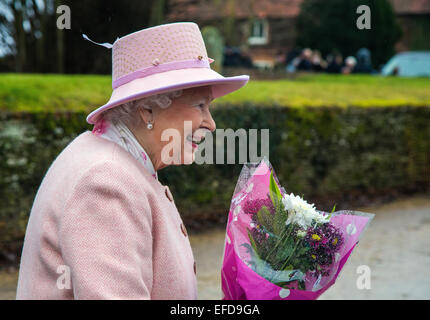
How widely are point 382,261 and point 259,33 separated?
115 feet

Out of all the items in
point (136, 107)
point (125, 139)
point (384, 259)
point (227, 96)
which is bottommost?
point (384, 259)

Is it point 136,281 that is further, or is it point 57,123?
point 57,123

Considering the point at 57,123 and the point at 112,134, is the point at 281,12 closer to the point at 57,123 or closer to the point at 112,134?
the point at 57,123

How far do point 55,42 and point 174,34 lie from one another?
36.9 ft

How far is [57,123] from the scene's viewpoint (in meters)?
6.19

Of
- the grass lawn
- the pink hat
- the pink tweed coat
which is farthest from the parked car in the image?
the pink tweed coat

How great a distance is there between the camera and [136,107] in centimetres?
206

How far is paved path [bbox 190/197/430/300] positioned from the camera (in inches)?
219

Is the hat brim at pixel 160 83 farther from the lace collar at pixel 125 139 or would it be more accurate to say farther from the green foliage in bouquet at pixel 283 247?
the green foliage in bouquet at pixel 283 247

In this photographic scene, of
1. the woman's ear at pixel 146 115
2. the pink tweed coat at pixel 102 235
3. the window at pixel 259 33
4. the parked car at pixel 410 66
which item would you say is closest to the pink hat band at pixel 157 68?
the woman's ear at pixel 146 115

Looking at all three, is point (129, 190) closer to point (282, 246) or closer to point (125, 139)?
point (125, 139)

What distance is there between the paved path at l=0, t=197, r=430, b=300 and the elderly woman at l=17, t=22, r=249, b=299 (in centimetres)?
353

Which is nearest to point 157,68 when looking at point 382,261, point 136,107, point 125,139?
point 136,107

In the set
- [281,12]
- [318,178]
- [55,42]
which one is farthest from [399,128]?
[281,12]
